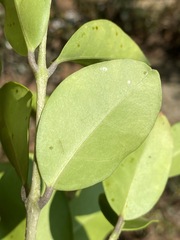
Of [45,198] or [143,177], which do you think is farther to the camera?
[143,177]

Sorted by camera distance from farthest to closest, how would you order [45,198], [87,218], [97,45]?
1. [87,218]
2. [97,45]
3. [45,198]

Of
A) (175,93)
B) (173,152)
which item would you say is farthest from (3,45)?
(173,152)

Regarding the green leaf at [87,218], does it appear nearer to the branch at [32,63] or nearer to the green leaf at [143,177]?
the green leaf at [143,177]

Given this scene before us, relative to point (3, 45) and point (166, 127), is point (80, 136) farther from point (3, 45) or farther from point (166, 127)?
point (3, 45)

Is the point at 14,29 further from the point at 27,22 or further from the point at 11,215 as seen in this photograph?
the point at 11,215

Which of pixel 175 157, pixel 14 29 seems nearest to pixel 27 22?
pixel 14 29

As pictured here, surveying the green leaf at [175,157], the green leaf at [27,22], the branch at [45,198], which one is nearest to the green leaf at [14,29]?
the green leaf at [27,22]

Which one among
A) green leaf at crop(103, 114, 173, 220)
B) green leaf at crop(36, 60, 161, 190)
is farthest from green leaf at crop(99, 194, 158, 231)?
green leaf at crop(36, 60, 161, 190)

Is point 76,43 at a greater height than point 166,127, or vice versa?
point 76,43
